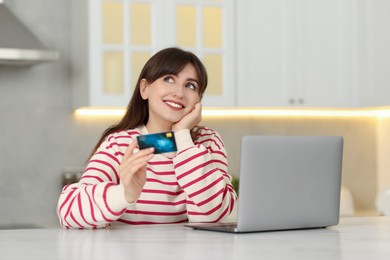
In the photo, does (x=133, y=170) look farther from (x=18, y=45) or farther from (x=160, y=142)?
(x=18, y=45)

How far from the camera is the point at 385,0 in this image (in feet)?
14.0

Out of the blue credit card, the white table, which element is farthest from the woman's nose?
the blue credit card

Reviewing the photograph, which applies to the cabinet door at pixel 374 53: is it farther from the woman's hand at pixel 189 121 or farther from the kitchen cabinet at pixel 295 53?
the woman's hand at pixel 189 121

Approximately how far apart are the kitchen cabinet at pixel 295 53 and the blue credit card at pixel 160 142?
2.29 metres

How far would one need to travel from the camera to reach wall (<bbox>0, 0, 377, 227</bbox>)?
4102mm

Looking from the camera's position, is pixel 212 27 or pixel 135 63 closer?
pixel 135 63

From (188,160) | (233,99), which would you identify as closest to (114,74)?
(233,99)

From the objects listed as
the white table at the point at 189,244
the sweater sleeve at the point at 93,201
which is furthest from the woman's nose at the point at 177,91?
the white table at the point at 189,244

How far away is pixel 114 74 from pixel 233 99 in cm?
63

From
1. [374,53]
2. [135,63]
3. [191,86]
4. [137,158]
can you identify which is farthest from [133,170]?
[374,53]

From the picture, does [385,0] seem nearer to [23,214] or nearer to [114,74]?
[114,74]

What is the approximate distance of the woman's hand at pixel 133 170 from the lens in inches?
75.1

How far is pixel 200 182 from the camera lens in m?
2.32

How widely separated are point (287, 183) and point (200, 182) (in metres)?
0.38
